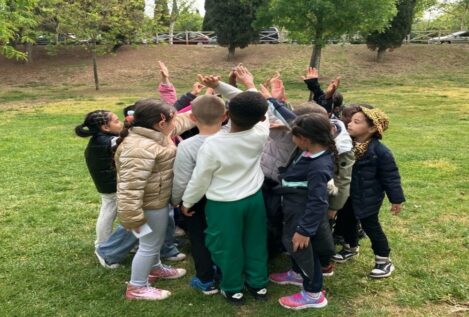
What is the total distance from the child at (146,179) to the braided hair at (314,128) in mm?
847

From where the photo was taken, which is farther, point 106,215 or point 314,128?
point 106,215

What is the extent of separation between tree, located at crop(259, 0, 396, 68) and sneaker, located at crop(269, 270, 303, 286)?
14.7 metres

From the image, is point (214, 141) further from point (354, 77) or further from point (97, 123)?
point (354, 77)

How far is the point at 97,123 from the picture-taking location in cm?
359

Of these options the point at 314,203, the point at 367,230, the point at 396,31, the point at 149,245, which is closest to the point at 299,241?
the point at 314,203

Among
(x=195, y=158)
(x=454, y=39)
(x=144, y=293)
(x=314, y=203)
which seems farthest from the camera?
(x=454, y=39)

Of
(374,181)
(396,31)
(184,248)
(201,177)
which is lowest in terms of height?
(184,248)

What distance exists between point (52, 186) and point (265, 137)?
13.6 feet

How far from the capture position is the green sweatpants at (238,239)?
3.12 m

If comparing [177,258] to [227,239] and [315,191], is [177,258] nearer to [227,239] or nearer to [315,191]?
[227,239]

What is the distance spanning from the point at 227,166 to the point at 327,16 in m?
15.6

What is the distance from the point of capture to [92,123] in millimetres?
3586

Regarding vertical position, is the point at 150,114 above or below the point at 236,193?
above

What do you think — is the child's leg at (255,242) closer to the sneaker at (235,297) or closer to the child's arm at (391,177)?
the sneaker at (235,297)
